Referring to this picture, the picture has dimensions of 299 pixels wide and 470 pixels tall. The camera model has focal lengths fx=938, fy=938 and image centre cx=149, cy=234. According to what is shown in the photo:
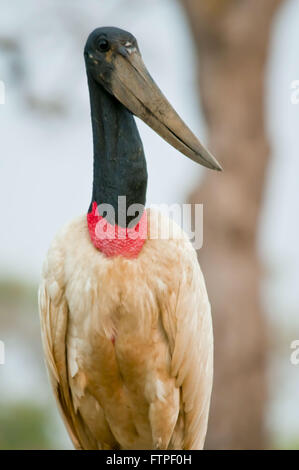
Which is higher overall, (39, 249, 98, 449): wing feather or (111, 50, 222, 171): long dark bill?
(111, 50, 222, 171): long dark bill

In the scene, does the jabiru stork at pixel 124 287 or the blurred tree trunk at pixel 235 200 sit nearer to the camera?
the jabiru stork at pixel 124 287

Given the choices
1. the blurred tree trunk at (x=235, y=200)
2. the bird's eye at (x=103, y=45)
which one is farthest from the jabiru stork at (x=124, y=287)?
the blurred tree trunk at (x=235, y=200)

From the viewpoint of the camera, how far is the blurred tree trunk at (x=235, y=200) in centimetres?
874

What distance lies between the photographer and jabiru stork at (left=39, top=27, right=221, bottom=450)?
13.3 ft

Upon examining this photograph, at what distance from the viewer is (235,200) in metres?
9.28

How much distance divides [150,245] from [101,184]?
0.35 metres

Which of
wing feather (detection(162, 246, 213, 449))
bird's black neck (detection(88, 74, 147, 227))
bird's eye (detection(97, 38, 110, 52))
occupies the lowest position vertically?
wing feather (detection(162, 246, 213, 449))

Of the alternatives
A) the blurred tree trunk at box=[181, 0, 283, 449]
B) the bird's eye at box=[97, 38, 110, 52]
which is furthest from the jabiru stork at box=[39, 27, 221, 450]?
the blurred tree trunk at box=[181, 0, 283, 449]

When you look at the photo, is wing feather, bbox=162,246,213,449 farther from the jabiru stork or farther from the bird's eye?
the bird's eye

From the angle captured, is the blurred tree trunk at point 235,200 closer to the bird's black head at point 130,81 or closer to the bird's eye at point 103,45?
the bird's black head at point 130,81

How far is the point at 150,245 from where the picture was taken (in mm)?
4141

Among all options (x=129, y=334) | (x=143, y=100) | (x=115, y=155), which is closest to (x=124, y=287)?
(x=129, y=334)

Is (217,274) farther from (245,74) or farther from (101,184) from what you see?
(101,184)

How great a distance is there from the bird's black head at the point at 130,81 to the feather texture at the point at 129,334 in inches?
16.8
